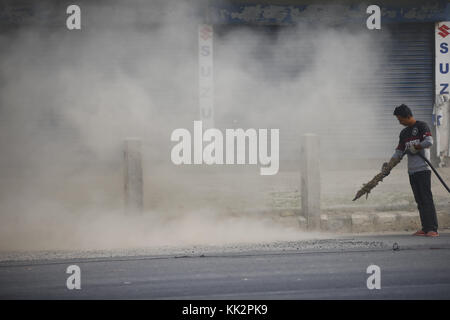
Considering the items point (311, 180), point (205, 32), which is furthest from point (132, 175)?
point (205, 32)

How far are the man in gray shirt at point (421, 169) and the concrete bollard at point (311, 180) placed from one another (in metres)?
0.86

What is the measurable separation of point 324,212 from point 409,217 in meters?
0.86

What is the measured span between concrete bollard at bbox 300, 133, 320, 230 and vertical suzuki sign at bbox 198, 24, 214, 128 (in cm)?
474

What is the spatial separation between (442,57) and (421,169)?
18.9ft

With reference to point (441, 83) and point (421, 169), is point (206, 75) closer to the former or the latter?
point (441, 83)

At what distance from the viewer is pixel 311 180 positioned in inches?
260

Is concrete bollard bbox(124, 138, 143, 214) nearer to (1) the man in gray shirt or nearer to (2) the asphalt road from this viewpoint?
(2) the asphalt road

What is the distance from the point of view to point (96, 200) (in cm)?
805

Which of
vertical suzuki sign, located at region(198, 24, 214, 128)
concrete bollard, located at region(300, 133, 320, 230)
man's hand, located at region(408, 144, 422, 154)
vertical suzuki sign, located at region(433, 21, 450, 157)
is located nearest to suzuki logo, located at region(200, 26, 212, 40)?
vertical suzuki sign, located at region(198, 24, 214, 128)

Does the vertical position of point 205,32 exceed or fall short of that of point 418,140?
it exceeds it

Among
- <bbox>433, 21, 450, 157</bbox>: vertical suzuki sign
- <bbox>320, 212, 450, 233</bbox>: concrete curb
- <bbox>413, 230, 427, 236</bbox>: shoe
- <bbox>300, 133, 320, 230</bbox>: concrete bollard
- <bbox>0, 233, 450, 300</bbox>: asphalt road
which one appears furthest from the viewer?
<bbox>433, 21, 450, 157</bbox>: vertical suzuki sign

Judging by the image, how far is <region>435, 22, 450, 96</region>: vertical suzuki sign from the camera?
445 inches

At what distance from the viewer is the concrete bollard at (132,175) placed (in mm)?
6348
